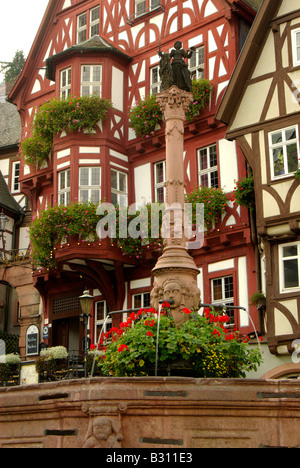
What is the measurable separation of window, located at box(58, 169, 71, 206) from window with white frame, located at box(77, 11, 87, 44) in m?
5.69

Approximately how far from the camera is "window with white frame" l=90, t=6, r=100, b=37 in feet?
86.2

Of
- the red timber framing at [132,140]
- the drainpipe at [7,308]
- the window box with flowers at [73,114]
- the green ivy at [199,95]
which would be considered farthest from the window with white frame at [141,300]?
the drainpipe at [7,308]

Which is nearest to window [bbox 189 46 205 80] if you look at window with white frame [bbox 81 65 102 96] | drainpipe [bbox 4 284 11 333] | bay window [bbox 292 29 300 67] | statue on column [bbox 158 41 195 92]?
window with white frame [bbox 81 65 102 96]

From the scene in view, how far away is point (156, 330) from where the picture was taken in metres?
11.2

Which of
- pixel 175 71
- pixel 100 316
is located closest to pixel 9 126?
pixel 100 316

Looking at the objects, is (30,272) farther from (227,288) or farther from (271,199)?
(271,199)

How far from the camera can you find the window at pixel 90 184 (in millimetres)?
22625

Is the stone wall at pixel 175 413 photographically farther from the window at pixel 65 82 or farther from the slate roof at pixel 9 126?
the slate roof at pixel 9 126

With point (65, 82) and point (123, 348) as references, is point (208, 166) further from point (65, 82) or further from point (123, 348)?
point (123, 348)

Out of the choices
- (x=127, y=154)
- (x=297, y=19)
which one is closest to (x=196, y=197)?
(x=127, y=154)

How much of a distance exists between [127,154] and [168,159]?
418 inches

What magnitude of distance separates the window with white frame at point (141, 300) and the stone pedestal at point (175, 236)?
32.2 ft

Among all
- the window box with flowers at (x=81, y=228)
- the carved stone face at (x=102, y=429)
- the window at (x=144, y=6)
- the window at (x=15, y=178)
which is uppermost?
the window at (x=144, y=6)

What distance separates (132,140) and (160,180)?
1.71m
